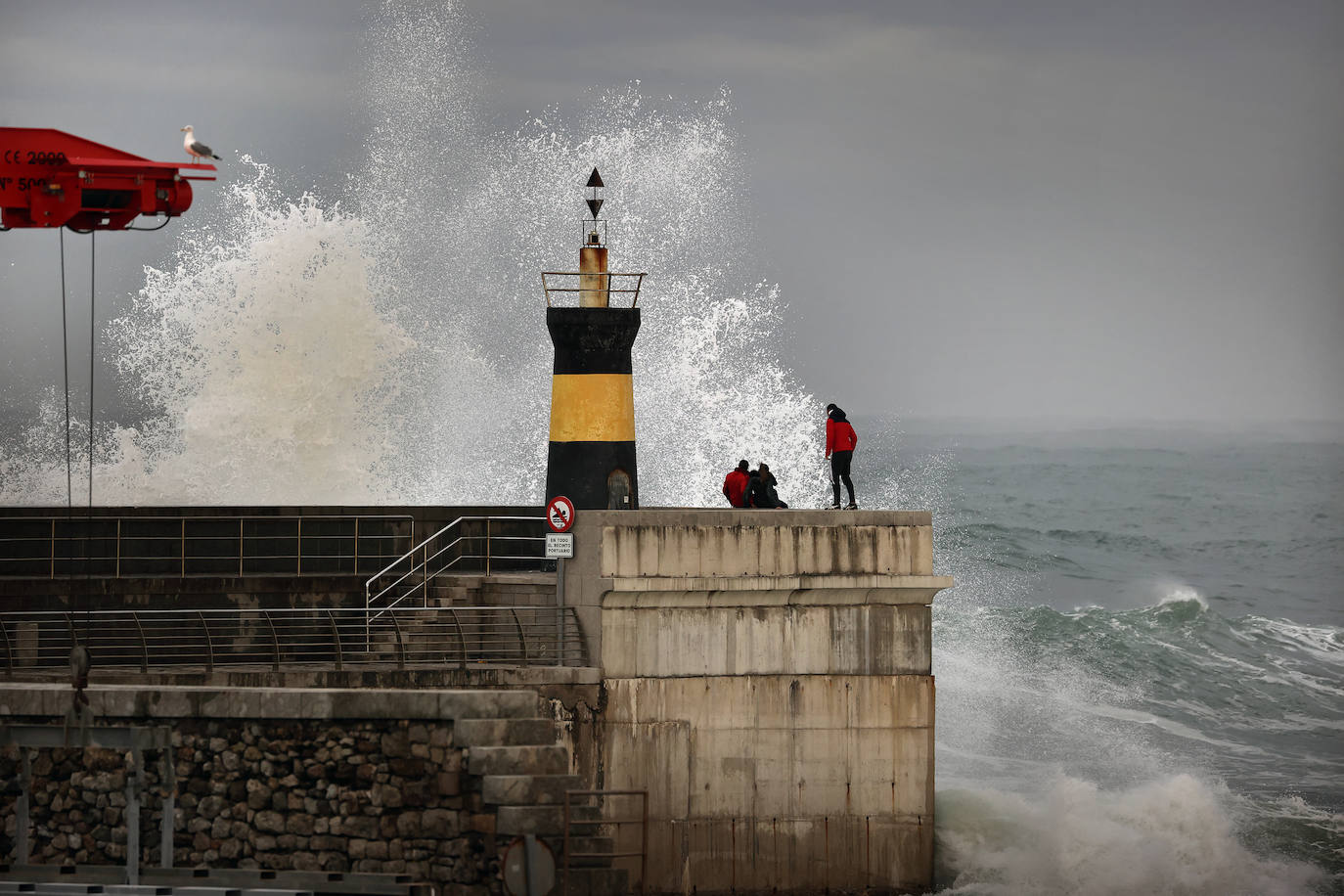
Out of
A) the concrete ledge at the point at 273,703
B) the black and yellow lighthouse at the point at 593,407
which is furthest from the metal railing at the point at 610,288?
the concrete ledge at the point at 273,703

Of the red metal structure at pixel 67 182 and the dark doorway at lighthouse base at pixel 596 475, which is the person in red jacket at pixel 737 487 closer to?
the dark doorway at lighthouse base at pixel 596 475

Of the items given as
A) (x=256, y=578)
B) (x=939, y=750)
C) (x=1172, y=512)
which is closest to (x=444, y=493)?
(x=939, y=750)

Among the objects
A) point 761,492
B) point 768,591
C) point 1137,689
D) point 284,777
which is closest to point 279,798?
point 284,777

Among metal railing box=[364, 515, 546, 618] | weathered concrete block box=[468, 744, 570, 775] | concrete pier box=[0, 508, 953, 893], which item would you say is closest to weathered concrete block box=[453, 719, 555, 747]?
weathered concrete block box=[468, 744, 570, 775]

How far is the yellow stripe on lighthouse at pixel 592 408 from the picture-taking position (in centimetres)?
1911

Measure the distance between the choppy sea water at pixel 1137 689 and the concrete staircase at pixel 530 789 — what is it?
13.2 ft

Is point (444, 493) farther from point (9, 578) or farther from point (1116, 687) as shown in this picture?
point (9, 578)

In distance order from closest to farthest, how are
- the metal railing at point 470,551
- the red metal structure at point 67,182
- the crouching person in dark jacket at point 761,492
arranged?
the red metal structure at point 67,182, the metal railing at point 470,551, the crouching person in dark jacket at point 761,492

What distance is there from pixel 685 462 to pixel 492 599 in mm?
15068

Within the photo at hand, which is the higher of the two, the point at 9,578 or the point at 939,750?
the point at 9,578

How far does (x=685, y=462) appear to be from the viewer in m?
32.9

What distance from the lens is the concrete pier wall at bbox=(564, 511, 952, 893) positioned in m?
16.4

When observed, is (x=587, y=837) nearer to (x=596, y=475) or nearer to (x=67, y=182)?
(x=596, y=475)

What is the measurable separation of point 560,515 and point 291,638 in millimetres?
3079
